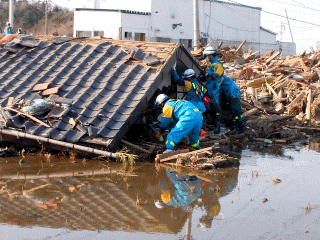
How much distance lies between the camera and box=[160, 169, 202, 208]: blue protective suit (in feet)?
24.2

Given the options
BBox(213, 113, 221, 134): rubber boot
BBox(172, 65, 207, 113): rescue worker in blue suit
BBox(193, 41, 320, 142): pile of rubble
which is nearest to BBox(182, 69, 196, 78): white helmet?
BBox(172, 65, 207, 113): rescue worker in blue suit

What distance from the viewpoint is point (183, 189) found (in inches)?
319

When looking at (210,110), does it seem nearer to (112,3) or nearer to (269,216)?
(269,216)

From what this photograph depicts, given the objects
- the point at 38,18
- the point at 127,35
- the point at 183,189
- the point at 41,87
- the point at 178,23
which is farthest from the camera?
the point at 38,18

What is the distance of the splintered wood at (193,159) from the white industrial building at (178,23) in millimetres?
28952

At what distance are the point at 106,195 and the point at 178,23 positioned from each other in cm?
3811

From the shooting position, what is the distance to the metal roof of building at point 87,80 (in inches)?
374

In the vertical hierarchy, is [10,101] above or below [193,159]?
above

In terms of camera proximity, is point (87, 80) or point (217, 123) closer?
point (87, 80)

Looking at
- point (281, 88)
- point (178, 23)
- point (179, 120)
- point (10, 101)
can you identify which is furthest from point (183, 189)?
point (178, 23)

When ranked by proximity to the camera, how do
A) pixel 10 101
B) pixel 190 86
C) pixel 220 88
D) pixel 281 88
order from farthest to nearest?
pixel 281 88, pixel 220 88, pixel 190 86, pixel 10 101

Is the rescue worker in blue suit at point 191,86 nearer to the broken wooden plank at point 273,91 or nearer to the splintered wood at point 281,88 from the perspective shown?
the splintered wood at point 281,88

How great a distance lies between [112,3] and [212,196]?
38560mm

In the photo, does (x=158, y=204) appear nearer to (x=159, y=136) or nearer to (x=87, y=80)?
(x=159, y=136)
